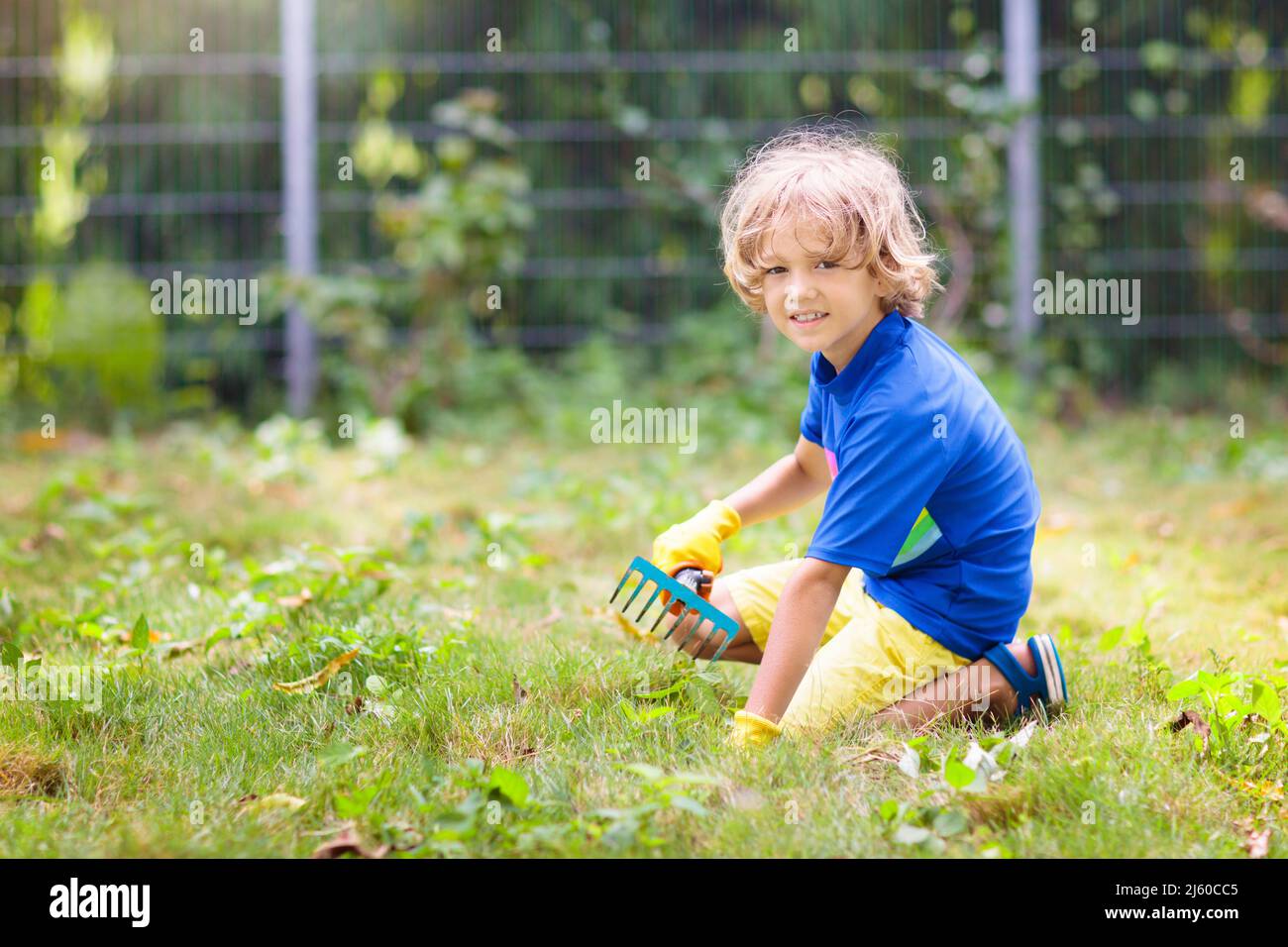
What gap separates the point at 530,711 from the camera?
224 cm

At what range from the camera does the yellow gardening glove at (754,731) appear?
6.91 ft

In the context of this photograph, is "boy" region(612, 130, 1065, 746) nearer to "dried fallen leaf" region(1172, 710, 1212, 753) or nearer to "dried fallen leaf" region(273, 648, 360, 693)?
"dried fallen leaf" region(1172, 710, 1212, 753)

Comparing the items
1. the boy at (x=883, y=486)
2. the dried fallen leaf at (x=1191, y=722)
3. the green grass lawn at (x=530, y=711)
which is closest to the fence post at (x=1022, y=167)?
the green grass lawn at (x=530, y=711)

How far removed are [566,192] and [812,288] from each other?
4.00 meters

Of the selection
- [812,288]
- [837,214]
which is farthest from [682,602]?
[837,214]

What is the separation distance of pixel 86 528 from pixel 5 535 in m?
0.21

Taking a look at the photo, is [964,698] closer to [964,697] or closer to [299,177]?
[964,697]

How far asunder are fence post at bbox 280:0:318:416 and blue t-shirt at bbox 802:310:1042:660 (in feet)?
12.5

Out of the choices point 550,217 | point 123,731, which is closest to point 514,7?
point 550,217

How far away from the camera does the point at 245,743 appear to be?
2184mm

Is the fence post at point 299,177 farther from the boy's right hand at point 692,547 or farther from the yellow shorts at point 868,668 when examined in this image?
the yellow shorts at point 868,668

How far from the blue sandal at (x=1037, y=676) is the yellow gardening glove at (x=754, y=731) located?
0.46 meters

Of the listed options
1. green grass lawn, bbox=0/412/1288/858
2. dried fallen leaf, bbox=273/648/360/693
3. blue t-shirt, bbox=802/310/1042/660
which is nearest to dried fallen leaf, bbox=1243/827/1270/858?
green grass lawn, bbox=0/412/1288/858

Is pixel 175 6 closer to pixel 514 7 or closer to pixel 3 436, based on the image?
pixel 514 7
